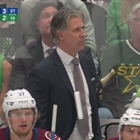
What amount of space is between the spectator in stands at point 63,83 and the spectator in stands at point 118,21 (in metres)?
1.00

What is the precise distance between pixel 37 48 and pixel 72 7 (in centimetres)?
66

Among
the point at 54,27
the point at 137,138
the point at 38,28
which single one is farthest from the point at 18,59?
the point at 137,138

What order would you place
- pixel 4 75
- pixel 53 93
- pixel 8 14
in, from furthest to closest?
pixel 8 14
pixel 4 75
pixel 53 93

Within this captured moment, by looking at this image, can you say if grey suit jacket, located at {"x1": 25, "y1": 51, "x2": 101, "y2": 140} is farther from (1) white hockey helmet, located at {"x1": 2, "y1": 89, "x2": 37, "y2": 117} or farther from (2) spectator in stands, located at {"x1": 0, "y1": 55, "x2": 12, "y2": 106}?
(2) spectator in stands, located at {"x1": 0, "y1": 55, "x2": 12, "y2": 106}

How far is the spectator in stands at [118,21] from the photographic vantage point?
7246 millimetres

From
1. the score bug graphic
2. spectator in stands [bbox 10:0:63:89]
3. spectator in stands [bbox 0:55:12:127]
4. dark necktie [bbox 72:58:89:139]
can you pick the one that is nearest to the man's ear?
dark necktie [bbox 72:58:89:139]

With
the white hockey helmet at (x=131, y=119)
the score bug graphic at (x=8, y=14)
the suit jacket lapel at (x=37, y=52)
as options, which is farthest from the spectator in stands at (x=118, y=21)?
the white hockey helmet at (x=131, y=119)

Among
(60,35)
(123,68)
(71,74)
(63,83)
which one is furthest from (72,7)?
(63,83)

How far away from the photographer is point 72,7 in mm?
7242

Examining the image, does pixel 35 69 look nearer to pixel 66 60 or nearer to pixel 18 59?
pixel 66 60

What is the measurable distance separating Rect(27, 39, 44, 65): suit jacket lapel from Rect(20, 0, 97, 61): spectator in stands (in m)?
0.18

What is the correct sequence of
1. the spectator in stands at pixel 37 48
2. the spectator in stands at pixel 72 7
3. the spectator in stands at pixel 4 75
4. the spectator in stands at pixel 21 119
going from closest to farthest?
the spectator in stands at pixel 21 119 → the spectator in stands at pixel 4 75 → the spectator in stands at pixel 37 48 → the spectator in stands at pixel 72 7

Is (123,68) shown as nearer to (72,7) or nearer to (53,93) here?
(72,7)

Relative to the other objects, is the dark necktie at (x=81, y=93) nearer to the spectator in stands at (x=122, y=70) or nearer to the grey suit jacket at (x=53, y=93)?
the grey suit jacket at (x=53, y=93)
